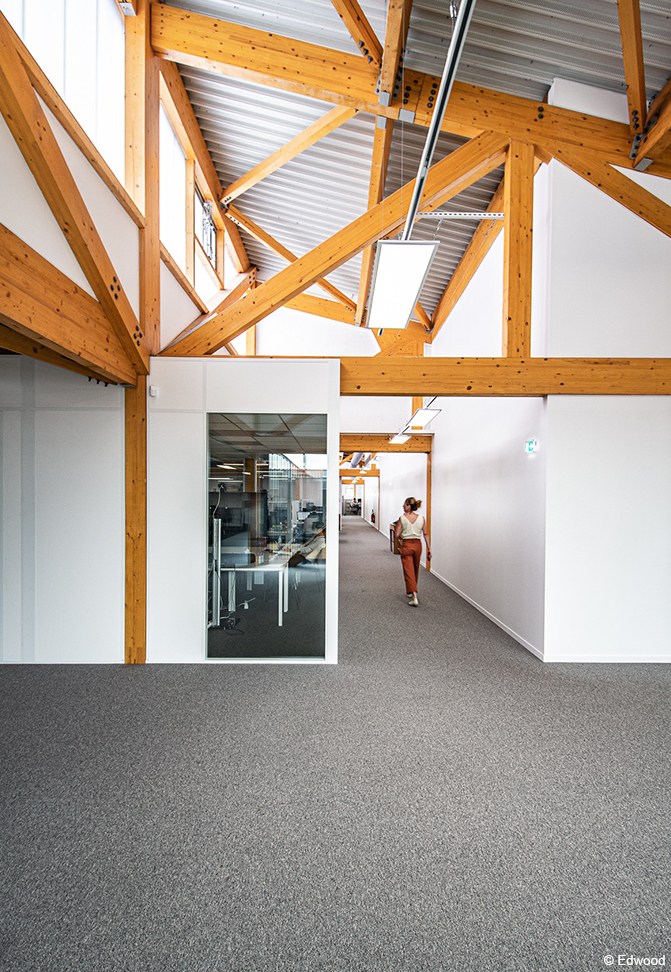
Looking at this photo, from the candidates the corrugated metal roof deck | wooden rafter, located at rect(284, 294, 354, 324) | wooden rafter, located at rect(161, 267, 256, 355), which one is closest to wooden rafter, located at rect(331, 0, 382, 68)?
the corrugated metal roof deck

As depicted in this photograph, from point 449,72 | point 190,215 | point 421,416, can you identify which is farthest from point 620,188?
point 190,215

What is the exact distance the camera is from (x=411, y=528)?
7.27 meters

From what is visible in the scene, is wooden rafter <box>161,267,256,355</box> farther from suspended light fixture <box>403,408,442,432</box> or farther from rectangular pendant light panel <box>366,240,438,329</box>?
suspended light fixture <box>403,408,442,432</box>

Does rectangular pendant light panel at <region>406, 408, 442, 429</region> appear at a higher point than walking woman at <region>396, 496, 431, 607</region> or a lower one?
higher

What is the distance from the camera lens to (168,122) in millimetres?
5715

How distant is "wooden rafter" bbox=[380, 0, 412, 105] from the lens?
3677mm

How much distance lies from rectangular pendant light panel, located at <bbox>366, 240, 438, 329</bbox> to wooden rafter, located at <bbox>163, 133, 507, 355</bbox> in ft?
2.90

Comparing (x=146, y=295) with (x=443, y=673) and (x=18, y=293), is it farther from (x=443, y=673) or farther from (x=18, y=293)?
(x=443, y=673)

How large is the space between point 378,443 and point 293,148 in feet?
22.5

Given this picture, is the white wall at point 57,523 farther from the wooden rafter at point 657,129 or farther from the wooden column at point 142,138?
the wooden rafter at point 657,129

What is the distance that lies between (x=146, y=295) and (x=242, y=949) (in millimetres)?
4972

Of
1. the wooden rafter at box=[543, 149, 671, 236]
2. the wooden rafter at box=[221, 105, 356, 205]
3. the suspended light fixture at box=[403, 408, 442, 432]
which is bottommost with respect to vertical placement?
the suspended light fixture at box=[403, 408, 442, 432]

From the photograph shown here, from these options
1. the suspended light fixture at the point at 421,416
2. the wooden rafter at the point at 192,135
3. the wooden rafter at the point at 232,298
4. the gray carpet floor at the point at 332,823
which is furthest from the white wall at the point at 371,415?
the gray carpet floor at the point at 332,823

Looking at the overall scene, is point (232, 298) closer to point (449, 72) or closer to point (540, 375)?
point (540, 375)
